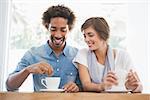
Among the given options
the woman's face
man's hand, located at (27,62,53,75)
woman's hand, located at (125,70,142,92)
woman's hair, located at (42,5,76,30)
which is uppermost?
woman's hair, located at (42,5,76,30)

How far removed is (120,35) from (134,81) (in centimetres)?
56

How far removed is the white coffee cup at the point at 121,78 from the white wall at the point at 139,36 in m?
0.45

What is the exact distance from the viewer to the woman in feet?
3.61

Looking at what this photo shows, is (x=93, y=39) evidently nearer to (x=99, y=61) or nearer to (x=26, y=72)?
(x=99, y=61)

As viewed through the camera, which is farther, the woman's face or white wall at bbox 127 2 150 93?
white wall at bbox 127 2 150 93

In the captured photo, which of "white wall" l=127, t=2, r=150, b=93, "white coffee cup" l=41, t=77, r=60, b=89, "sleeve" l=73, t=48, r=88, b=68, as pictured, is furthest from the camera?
"white wall" l=127, t=2, r=150, b=93

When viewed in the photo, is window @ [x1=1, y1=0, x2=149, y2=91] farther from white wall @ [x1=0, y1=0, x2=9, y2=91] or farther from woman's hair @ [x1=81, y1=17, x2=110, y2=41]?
woman's hair @ [x1=81, y1=17, x2=110, y2=41]

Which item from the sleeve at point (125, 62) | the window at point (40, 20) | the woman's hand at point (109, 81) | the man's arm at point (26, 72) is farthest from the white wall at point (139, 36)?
the man's arm at point (26, 72)

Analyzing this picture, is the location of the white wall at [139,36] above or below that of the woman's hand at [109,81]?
above

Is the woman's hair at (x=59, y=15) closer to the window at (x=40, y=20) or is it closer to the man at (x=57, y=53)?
the man at (x=57, y=53)

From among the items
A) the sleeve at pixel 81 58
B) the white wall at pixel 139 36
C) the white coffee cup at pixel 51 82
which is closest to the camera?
the white coffee cup at pixel 51 82

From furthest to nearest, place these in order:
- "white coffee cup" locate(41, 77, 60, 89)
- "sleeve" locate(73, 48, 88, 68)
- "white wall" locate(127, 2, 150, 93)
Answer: "white wall" locate(127, 2, 150, 93)
"sleeve" locate(73, 48, 88, 68)
"white coffee cup" locate(41, 77, 60, 89)

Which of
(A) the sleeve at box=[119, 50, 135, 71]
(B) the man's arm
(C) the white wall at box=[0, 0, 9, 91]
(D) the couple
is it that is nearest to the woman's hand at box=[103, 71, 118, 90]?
(D) the couple

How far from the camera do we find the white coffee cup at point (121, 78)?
3.46ft
